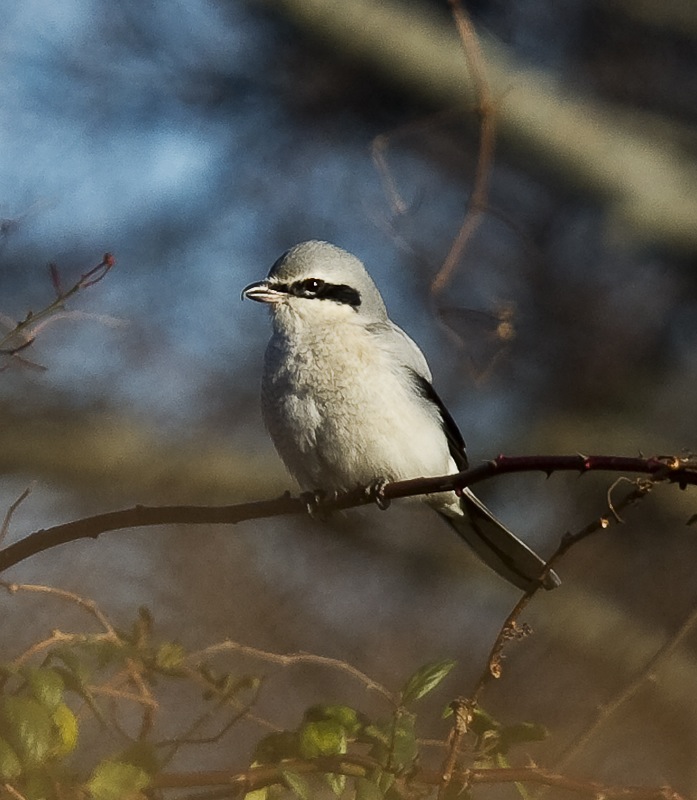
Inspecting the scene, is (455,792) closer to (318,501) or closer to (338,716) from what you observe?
(338,716)

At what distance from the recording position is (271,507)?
1.59 metres

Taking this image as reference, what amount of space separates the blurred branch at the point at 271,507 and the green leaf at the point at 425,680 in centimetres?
21

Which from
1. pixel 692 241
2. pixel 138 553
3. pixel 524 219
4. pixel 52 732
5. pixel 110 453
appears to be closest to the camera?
pixel 52 732

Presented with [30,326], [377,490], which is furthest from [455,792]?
[377,490]

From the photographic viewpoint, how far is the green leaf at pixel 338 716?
1.27 m

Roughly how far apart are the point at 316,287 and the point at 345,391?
0.28m

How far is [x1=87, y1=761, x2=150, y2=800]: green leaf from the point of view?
1.11 metres

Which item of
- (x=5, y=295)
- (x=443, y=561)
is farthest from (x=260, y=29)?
(x=443, y=561)

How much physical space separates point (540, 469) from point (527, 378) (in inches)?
165

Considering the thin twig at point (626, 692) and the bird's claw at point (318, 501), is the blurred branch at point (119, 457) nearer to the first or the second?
the bird's claw at point (318, 501)

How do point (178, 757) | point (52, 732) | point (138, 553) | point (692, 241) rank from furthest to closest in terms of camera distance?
point (692, 241) → point (138, 553) → point (178, 757) → point (52, 732)

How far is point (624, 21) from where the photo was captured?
5.69 metres

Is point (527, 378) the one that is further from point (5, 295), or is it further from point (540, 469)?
point (540, 469)

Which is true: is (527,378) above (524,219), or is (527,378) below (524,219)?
below
